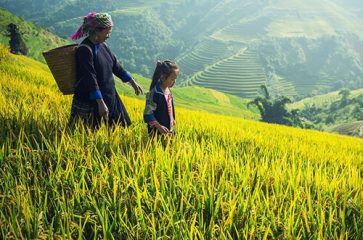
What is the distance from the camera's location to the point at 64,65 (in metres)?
3.51

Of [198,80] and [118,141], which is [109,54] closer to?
[118,141]

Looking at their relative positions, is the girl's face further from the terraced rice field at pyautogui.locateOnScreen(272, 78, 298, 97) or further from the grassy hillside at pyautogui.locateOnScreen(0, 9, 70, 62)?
the terraced rice field at pyautogui.locateOnScreen(272, 78, 298, 97)

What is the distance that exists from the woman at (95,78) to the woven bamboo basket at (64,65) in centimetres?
5

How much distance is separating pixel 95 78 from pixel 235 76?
6262 inches

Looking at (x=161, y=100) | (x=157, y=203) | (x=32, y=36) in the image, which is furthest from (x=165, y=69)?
(x=32, y=36)

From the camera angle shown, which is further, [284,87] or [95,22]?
[284,87]

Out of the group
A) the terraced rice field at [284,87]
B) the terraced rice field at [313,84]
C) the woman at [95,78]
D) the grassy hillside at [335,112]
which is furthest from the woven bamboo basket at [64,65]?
the terraced rice field at [313,84]

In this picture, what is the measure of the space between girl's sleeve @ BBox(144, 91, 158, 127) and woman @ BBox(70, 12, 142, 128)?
1.21 ft

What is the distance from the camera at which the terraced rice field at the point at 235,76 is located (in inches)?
5748

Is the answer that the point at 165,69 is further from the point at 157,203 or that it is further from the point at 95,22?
the point at 157,203

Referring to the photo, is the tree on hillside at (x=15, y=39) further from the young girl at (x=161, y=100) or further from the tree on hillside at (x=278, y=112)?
the tree on hillside at (x=278, y=112)

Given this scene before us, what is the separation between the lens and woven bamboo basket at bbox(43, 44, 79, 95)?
3420 mm

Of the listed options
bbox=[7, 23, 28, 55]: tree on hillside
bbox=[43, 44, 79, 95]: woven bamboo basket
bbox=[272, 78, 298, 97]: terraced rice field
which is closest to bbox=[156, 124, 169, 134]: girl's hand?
bbox=[43, 44, 79, 95]: woven bamboo basket

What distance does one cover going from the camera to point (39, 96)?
605cm
